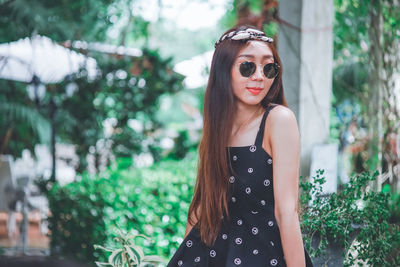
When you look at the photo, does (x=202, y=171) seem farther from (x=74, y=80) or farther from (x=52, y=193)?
(x=74, y=80)

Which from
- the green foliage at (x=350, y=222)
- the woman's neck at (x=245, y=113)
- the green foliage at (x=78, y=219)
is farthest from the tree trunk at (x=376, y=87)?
the green foliage at (x=78, y=219)

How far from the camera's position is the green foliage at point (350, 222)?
7.36ft

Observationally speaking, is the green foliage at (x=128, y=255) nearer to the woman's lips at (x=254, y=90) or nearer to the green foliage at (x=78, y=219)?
the woman's lips at (x=254, y=90)

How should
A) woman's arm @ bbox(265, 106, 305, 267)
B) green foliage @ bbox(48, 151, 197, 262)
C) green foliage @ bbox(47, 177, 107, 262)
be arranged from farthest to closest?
green foliage @ bbox(47, 177, 107, 262), green foliage @ bbox(48, 151, 197, 262), woman's arm @ bbox(265, 106, 305, 267)

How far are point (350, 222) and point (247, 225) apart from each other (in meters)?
0.71

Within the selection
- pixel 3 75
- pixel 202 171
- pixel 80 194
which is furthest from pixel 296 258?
pixel 3 75

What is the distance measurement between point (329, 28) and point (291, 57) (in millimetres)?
302

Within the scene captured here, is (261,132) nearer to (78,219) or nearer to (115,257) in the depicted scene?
(115,257)

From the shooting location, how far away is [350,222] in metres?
2.30

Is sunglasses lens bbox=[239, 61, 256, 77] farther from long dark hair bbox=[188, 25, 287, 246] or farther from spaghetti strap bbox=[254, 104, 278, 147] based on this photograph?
spaghetti strap bbox=[254, 104, 278, 147]

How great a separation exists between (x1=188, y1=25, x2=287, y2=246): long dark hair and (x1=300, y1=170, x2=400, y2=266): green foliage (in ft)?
1.83

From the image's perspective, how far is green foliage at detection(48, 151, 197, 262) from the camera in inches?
160

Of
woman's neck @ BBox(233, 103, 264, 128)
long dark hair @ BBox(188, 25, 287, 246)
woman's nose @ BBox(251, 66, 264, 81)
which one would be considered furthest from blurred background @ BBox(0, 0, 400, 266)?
woman's nose @ BBox(251, 66, 264, 81)

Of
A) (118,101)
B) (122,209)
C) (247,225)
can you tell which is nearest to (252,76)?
(247,225)
